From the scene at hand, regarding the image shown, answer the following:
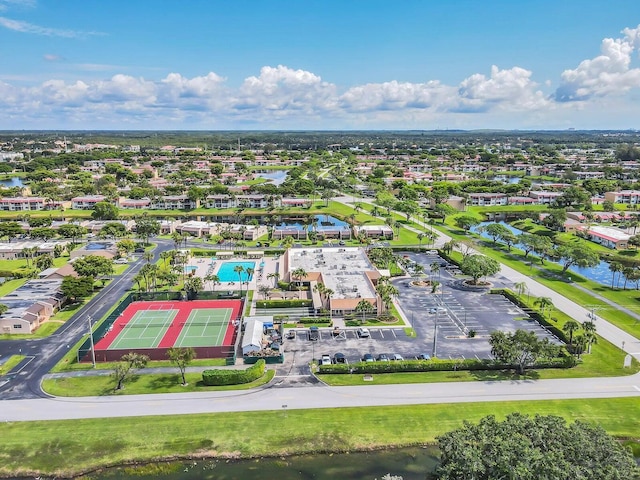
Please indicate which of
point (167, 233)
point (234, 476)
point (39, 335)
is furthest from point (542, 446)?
point (167, 233)

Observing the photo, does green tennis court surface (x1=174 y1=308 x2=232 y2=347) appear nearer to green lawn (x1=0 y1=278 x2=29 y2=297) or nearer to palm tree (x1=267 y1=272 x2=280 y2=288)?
palm tree (x1=267 y1=272 x2=280 y2=288)

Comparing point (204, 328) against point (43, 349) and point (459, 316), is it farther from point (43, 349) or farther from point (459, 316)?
point (459, 316)

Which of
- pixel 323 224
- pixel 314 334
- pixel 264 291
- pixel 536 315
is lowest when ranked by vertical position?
pixel 314 334

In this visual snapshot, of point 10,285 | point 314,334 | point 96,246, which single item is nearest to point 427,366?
point 314,334

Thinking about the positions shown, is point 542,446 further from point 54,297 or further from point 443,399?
point 54,297

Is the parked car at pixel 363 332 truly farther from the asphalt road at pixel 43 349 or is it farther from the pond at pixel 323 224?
the pond at pixel 323 224
